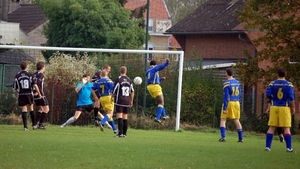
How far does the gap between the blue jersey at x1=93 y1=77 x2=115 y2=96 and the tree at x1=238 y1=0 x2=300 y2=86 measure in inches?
324

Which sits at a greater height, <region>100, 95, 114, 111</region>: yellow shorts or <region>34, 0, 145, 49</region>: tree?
<region>34, 0, 145, 49</region>: tree

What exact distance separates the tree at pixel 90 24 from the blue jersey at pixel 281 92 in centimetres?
3084

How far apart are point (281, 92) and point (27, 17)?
56296mm

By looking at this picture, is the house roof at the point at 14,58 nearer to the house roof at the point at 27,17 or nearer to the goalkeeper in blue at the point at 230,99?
the goalkeeper in blue at the point at 230,99

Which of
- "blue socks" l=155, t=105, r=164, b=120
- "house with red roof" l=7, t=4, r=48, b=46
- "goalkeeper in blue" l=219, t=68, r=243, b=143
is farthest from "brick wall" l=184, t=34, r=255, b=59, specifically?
"goalkeeper in blue" l=219, t=68, r=243, b=143

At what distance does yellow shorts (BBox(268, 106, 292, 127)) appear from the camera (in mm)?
16828

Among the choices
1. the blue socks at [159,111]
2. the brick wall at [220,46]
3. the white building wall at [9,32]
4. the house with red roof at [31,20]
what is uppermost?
the house with red roof at [31,20]

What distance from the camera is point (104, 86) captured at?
21.5 m

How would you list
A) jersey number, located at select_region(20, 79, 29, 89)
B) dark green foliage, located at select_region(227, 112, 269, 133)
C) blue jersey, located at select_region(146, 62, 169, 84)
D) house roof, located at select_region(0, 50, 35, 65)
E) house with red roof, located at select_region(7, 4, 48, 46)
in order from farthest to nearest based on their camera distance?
house with red roof, located at select_region(7, 4, 48, 46)
house roof, located at select_region(0, 50, 35, 65)
dark green foliage, located at select_region(227, 112, 269, 133)
blue jersey, located at select_region(146, 62, 169, 84)
jersey number, located at select_region(20, 79, 29, 89)

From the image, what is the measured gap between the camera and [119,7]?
4984cm

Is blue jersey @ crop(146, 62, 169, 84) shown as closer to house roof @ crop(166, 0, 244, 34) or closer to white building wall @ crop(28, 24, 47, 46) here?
house roof @ crop(166, 0, 244, 34)

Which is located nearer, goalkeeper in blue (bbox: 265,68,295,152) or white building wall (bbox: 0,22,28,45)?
goalkeeper in blue (bbox: 265,68,295,152)

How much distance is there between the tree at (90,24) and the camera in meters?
47.6

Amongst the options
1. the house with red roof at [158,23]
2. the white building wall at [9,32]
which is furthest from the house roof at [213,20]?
the house with red roof at [158,23]
